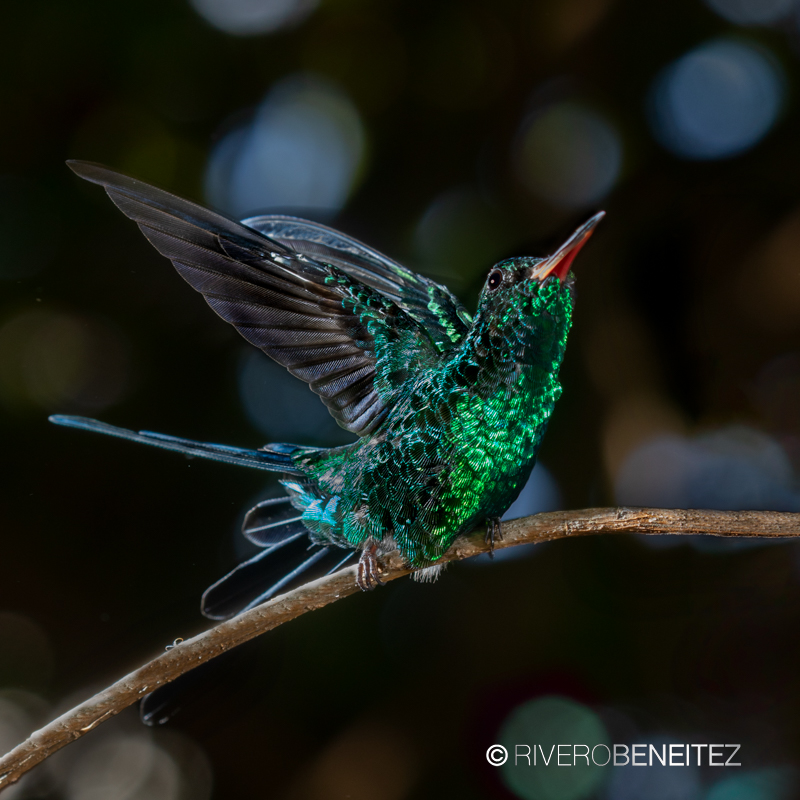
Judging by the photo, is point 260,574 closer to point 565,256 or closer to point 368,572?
point 368,572

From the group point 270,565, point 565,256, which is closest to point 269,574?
point 270,565

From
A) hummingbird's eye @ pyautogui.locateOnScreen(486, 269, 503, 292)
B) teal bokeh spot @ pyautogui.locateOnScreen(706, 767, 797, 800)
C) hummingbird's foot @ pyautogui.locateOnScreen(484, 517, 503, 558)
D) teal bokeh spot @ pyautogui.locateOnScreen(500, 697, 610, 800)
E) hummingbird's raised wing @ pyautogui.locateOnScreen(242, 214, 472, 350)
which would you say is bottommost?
teal bokeh spot @ pyautogui.locateOnScreen(706, 767, 797, 800)

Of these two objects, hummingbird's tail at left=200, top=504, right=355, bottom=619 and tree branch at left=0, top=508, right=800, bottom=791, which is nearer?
tree branch at left=0, top=508, right=800, bottom=791

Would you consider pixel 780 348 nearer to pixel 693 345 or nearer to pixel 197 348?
pixel 693 345

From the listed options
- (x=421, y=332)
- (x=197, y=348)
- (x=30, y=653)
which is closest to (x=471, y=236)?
(x=421, y=332)

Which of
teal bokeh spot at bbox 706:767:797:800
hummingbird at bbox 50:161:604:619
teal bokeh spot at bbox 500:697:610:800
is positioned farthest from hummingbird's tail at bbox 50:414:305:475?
teal bokeh spot at bbox 706:767:797:800

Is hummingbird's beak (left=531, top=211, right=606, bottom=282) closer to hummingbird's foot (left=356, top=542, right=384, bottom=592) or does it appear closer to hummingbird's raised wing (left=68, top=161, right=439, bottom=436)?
hummingbird's raised wing (left=68, top=161, right=439, bottom=436)

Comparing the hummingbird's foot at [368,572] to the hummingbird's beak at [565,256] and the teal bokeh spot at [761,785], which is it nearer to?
the hummingbird's beak at [565,256]
